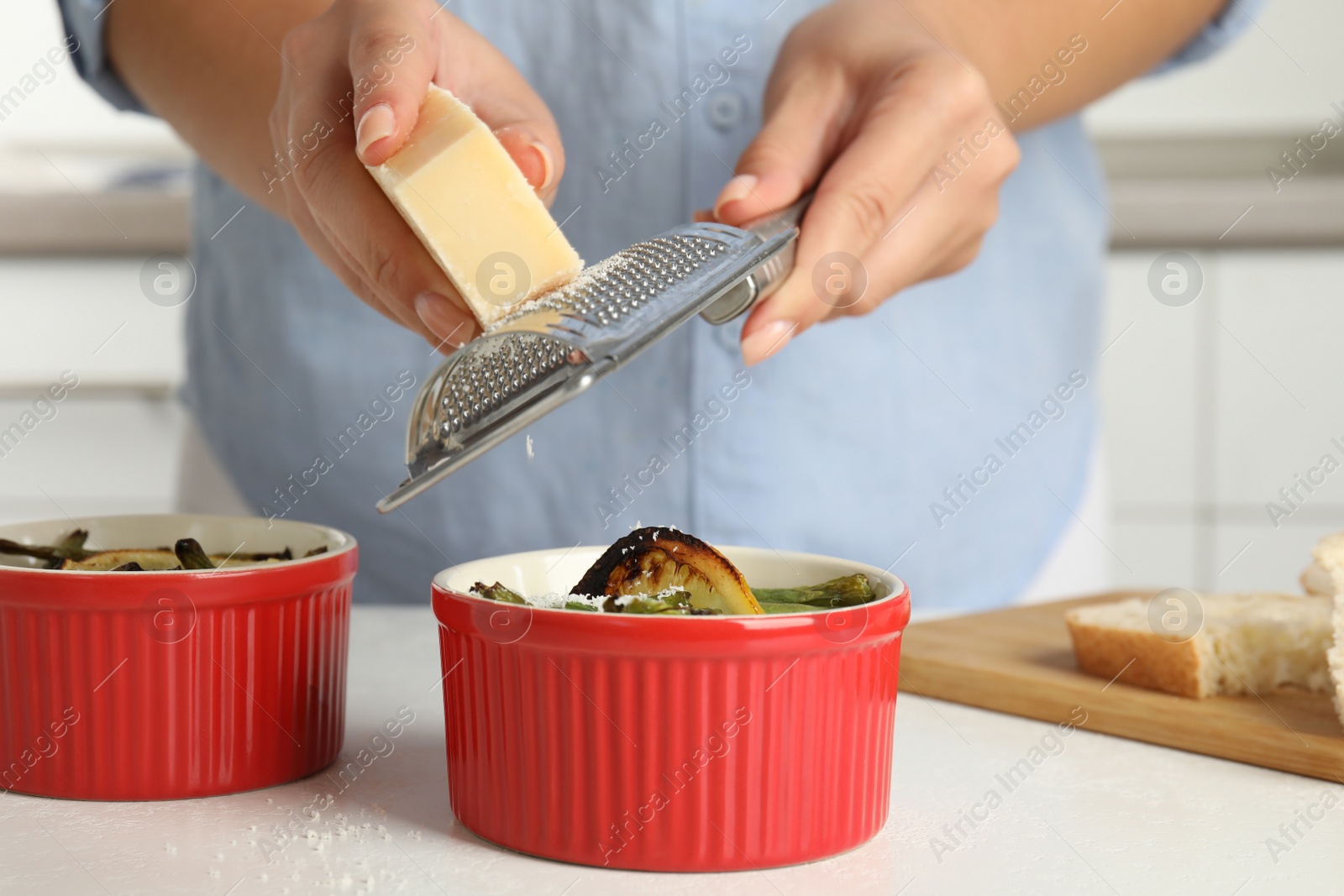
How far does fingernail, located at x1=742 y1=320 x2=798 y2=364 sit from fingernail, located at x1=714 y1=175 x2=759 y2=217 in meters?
0.08

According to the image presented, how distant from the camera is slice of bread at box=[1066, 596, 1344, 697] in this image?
85 centimetres

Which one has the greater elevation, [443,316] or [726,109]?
[726,109]

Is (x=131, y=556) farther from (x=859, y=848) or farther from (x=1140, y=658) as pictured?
(x=1140, y=658)

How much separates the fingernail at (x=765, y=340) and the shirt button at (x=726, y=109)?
428 millimetres

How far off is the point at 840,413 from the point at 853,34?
1.37ft

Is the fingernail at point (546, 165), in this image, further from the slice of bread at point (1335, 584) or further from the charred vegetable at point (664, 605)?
the slice of bread at point (1335, 584)

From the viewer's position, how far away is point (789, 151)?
0.87 metres

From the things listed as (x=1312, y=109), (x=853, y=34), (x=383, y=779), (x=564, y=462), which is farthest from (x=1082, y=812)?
(x=1312, y=109)

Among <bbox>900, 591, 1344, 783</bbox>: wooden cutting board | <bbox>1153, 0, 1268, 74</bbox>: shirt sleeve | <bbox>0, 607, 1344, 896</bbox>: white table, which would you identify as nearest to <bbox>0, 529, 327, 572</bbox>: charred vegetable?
<bbox>0, 607, 1344, 896</bbox>: white table

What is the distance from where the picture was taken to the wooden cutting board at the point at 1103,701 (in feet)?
2.47

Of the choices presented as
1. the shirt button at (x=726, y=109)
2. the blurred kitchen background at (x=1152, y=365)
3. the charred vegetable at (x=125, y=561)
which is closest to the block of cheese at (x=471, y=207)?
the charred vegetable at (x=125, y=561)

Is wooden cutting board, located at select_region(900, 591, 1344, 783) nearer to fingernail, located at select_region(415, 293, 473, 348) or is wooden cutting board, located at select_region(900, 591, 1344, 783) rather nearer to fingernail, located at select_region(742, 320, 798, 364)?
fingernail, located at select_region(742, 320, 798, 364)

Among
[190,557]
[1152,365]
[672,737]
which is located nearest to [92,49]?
[190,557]

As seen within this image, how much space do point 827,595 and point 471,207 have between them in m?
0.29
